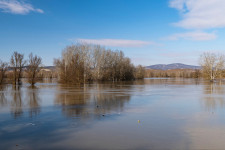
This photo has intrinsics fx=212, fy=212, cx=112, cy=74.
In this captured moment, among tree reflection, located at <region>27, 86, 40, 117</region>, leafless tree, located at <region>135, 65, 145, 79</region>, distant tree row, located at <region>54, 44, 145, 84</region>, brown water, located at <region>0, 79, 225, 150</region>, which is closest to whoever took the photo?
brown water, located at <region>0, 79, 225, 150</region>

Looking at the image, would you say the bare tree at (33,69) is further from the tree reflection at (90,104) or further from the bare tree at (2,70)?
the tree reflection at (90,104)

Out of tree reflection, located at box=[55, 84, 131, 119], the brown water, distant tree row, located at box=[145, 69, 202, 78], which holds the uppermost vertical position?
distant tree row, located at box=[145, 69, 202, 78]

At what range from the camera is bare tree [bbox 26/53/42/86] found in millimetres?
38469

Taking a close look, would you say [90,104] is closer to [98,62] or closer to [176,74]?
[98,62]

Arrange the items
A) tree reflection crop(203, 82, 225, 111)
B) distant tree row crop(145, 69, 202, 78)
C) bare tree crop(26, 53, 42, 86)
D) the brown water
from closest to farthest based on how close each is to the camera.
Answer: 1. the brown water
2. tree reflection crop(203, 82, 225, 111)
3. bare tree crop(26, 53, 42, 86)
4. distant tree row crop(145, 69, 202, 78)

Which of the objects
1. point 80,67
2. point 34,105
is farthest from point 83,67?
point 34,105

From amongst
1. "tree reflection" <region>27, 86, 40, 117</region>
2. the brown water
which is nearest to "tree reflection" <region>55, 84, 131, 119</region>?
the brown water

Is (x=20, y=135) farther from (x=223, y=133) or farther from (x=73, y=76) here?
(x=73, y=76)

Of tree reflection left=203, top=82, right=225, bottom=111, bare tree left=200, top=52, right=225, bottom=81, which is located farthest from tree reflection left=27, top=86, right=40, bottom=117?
bare tree left=200, top=52, right=225, bottom=81

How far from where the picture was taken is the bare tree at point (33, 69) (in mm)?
38469

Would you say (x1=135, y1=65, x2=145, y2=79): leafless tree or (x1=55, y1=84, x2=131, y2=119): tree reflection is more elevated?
(x1=135, y1=65, x2=145, y2=79): leafless tree

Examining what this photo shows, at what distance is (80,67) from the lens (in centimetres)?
3928

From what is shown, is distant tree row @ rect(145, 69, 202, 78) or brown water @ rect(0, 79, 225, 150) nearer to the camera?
brown water @ rect(0, 79, 225, 150)

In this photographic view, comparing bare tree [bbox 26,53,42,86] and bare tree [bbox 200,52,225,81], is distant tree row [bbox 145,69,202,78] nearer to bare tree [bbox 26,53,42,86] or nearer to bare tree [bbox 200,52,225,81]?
bare tree [bbox 200,52,225,81]
